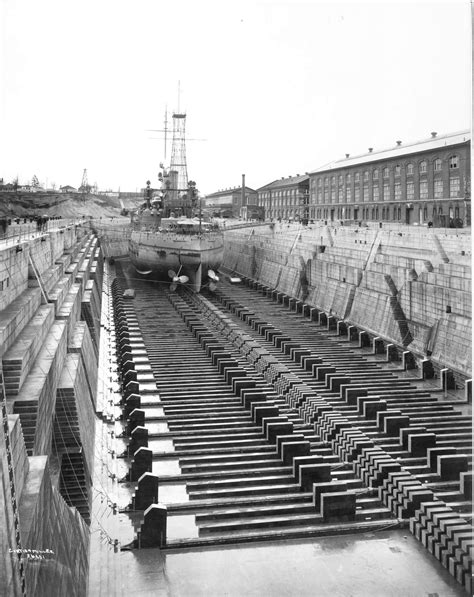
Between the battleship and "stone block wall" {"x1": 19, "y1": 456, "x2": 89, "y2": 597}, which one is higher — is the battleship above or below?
above

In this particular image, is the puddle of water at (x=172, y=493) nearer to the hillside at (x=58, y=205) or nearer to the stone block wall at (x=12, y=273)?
the stone block wall at (x=12, y=273)

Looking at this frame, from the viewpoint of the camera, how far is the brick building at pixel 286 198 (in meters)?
65.9

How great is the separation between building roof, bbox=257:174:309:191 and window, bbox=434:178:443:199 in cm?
2758

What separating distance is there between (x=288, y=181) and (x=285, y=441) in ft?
216

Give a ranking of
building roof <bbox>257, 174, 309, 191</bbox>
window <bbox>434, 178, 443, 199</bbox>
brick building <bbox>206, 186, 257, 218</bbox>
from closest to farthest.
A: window <bbox>434, 178, 443, 199</bbox>, building roof <bbox>257, 174, 309, 191</bbox>, brick building <bbox>206, 186, 257, 218</bbox>

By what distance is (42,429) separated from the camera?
8477 millimetres

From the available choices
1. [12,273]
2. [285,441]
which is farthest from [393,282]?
[12,273]

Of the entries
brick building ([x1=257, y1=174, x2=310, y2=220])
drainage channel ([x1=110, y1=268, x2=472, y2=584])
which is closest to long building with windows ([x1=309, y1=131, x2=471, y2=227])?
brick building ([x1=257, y1=174, x2=310, y2=220])

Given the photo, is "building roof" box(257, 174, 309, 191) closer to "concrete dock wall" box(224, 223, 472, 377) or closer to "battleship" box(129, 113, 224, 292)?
"battleship" box(129, 113, 224, 292)

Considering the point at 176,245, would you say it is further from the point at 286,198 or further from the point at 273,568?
the point at 286,198

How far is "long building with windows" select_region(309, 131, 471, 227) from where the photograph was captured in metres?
38.4

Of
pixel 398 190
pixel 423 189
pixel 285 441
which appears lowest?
pixel 285 441

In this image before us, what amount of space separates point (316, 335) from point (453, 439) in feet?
39.1

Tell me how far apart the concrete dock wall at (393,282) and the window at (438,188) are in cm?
784
